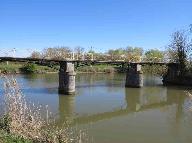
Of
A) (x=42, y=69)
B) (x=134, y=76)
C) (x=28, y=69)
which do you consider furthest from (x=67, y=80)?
(x=42, y=69)

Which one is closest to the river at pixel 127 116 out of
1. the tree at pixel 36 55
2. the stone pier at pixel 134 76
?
the tree at pixel 36 55

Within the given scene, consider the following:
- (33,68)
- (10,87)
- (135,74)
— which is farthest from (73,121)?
(33,68)

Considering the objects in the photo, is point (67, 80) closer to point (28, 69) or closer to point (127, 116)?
point (127, 116)

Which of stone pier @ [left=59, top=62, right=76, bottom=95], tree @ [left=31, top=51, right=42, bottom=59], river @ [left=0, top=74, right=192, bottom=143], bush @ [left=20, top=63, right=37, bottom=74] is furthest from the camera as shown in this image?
bush @ [left=20, top=63, right=37, bottom=74]

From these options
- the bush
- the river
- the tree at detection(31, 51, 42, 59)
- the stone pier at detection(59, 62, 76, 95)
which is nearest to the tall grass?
the river

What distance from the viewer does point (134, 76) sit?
5266 cm

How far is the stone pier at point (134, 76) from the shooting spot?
52.1 m

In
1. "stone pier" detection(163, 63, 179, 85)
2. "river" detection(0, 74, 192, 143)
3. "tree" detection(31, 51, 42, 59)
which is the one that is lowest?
"river" detection(0, 74, 192, 143)

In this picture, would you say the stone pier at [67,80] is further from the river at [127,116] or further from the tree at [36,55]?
the tree at [36,55]

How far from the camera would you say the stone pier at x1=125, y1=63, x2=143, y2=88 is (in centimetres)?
5209

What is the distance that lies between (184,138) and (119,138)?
12.3 ft

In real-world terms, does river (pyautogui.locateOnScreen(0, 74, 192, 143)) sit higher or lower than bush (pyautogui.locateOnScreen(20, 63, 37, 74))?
lower

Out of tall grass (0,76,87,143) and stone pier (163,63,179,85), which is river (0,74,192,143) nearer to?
tall grass (0,76,87,143)

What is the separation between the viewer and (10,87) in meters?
13.4
